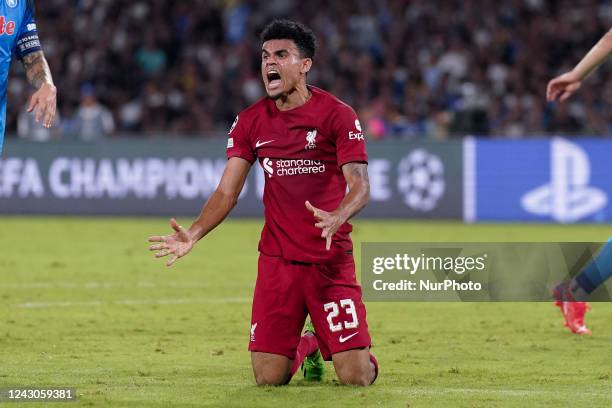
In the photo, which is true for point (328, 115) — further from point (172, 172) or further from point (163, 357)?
point (172, 172)

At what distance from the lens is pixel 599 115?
2445 cm

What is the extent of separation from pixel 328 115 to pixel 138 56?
20.9 meters

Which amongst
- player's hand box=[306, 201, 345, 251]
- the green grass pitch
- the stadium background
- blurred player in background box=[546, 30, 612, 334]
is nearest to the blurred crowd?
the stadium background

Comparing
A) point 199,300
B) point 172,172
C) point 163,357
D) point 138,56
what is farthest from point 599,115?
point 163,357

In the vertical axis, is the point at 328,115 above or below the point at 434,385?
above

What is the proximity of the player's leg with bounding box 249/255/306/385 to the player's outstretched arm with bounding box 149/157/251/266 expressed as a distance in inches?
17.8

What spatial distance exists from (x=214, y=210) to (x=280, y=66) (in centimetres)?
94

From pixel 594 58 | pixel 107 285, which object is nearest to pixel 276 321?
pixel 594 58

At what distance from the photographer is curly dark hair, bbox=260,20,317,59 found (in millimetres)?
7637

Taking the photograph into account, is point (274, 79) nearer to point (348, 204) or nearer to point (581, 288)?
point (348, 204)

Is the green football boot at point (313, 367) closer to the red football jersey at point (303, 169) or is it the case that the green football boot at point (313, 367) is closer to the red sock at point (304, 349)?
the red sock at point (304, 349)

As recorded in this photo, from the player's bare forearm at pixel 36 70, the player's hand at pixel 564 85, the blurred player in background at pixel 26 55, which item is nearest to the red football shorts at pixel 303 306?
the player's hand at pixel 564 85

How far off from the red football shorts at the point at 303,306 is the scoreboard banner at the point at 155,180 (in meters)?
14.2

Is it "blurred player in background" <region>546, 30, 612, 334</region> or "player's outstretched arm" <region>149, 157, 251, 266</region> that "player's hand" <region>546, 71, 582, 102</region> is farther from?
"blurred player in background" <region>546, 30, 612, 334</region>
